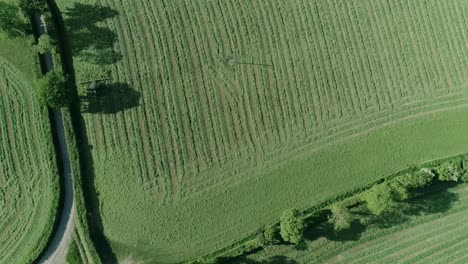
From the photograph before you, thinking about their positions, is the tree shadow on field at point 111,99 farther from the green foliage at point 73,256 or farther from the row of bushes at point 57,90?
the green foliage at point 73,256

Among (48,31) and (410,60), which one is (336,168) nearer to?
(410,60)

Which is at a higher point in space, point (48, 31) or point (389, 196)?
point (48, 31)

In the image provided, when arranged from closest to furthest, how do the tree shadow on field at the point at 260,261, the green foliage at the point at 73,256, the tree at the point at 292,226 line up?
the tree at the point at 292,226
the green foliage at the point at 73,256
the tree shadow on field at the point at 260,261

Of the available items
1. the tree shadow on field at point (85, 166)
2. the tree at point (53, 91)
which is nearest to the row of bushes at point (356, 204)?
the tree shadow on field at point (85, 166)

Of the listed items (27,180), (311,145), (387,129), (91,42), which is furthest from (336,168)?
(27,180)

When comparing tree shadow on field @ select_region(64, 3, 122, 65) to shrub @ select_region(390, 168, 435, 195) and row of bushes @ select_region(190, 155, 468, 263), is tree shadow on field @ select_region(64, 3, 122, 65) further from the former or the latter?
shrub @ select_region(390, 168, 435, 195)

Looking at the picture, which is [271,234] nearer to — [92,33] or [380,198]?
[380,198]
